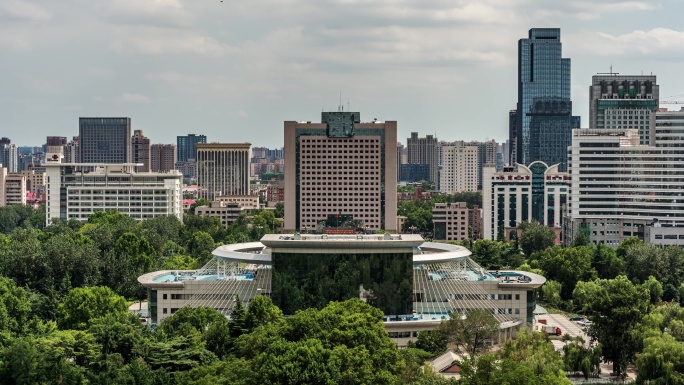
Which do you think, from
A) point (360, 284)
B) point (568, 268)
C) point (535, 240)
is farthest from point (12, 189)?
point (360, 284)

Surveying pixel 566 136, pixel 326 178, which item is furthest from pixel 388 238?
pixel 566 136

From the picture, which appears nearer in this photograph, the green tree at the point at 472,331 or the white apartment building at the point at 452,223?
the green tree at the point at 472,331

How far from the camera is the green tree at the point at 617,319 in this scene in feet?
183

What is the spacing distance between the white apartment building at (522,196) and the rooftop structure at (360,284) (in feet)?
199

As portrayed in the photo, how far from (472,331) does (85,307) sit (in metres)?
22.0

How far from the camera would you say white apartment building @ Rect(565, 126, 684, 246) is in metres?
102

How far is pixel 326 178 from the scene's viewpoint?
120250 millimetres

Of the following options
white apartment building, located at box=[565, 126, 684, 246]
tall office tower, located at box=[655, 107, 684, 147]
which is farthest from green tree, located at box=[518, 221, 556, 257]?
tall office tower, located at box=[655, 107, 684, 147]

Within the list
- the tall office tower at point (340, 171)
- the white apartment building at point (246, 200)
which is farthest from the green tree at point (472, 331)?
the white apartment building at point (246, 200)

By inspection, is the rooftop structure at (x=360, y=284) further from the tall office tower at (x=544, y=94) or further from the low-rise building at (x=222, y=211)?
the tall office tower at (x=544, y=94)

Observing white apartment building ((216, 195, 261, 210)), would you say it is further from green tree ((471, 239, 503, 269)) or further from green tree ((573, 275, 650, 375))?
green tree ((573, 275, 650, 375))

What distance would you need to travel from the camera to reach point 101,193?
126 metres

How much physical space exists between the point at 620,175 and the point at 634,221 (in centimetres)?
469

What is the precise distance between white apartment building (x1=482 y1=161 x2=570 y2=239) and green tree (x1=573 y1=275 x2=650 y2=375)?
65.6 m
